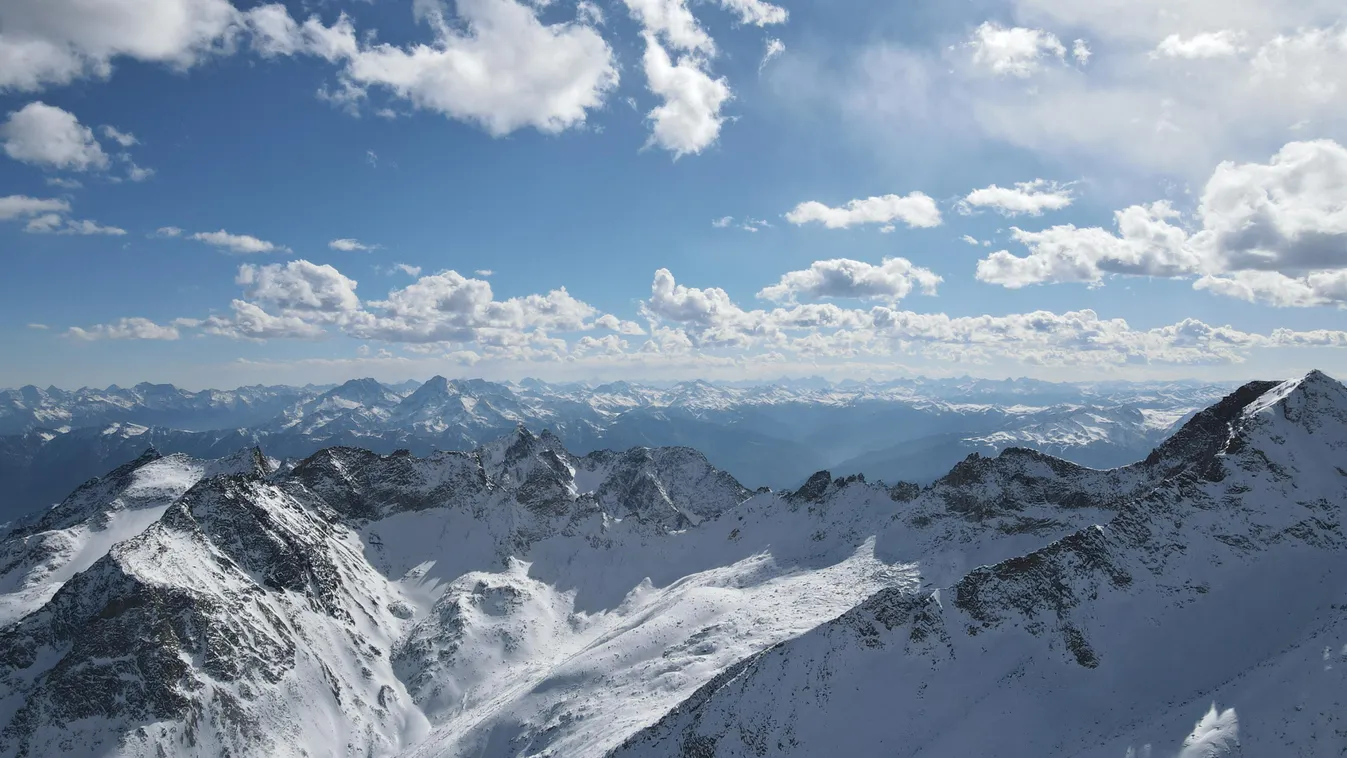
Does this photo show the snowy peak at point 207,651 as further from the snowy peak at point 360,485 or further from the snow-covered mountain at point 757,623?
the snowy peak at point 360,485

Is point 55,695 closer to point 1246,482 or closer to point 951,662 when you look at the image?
point 951,662

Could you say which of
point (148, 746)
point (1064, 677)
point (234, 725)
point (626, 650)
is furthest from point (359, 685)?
point (1064, 677)

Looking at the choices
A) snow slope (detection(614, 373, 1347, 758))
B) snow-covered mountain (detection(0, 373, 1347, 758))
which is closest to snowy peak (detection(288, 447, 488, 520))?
snow-covered mountain (detection(0, 373, 1347, 758))

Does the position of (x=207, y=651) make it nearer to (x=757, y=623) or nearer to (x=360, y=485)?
(x=360, y=485)

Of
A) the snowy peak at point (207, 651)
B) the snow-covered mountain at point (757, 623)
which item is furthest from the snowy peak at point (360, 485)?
the snowy peak at point (207, 651)

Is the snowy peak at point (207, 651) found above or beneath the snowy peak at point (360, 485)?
beneath

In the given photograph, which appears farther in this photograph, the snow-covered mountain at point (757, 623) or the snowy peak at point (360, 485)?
the snowy peak at point (360, 485)

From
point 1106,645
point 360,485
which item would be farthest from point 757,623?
point 360,485

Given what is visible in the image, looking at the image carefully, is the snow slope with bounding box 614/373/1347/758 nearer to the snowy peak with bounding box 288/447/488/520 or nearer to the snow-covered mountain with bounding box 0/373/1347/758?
the snow-covered mountain with bounding box 0/373/1347/758

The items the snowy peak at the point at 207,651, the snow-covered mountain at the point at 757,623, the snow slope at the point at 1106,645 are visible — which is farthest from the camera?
the snowy peak at the point at 207,651
